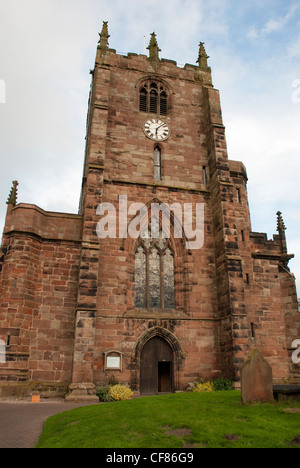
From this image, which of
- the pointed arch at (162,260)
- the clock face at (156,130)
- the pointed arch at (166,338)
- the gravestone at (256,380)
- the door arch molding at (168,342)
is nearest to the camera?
the gravestone at (256,380)

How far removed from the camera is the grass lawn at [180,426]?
6.17 meters

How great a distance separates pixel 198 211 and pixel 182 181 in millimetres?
1931

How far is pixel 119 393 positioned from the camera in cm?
1367

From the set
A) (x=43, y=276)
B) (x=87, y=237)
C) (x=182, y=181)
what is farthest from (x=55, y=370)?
(x=182, y=181)

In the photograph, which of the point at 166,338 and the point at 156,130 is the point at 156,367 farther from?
the point at 156,130

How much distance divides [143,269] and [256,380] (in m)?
9.54

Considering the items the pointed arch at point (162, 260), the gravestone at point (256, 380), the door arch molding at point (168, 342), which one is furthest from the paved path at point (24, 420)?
the pointed arch at point (162, 260)

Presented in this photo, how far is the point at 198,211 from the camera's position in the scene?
19000 millimetres

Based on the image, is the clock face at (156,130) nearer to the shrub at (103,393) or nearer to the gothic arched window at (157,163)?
the gothic arched window at (157,163)

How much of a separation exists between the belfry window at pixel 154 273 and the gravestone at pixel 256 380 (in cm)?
849

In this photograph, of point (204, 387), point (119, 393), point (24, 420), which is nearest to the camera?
point (24, 420)

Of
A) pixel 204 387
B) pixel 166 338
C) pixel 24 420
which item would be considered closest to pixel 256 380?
pixel 24 420

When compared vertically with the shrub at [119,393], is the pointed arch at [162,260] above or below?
above
